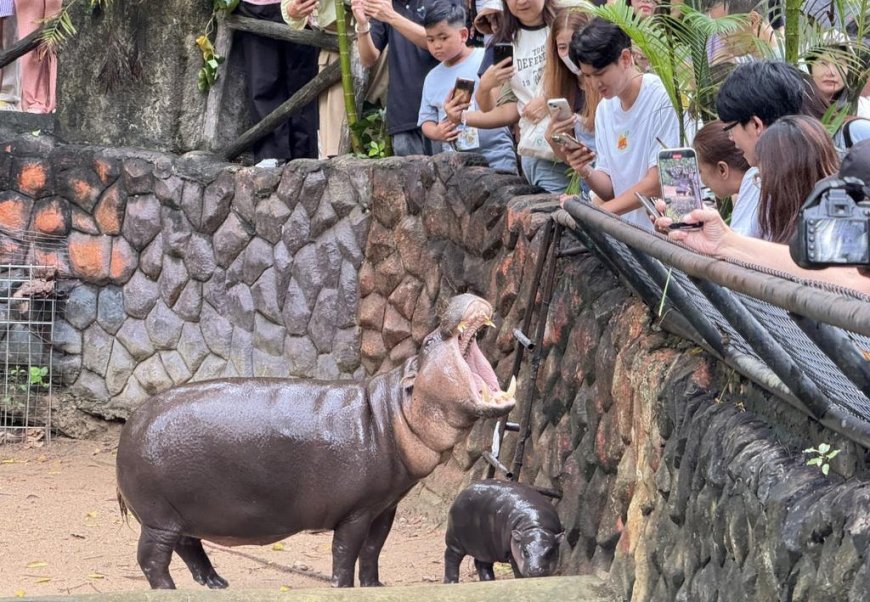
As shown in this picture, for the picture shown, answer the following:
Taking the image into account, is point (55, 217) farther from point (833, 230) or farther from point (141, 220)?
point (833, 230)

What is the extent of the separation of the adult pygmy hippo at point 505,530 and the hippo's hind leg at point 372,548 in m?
0.27

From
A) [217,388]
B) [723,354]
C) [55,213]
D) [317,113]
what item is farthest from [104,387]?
[723,354]

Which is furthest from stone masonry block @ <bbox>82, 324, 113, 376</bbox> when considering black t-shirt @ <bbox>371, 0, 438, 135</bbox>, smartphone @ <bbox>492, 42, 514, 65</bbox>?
smartphone @ <bbox>492, 42, 514, 65</bbox>

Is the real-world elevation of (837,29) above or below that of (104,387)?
above

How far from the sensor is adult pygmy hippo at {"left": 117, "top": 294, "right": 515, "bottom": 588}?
14.3 ft

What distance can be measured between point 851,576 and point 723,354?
3.80ft

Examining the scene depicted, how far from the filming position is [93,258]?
8.70 m

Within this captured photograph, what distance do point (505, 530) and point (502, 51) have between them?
2.61 meters

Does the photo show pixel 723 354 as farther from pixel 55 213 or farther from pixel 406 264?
pixel 55 213

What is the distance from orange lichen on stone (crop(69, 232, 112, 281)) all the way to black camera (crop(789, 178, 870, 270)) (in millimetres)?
7112

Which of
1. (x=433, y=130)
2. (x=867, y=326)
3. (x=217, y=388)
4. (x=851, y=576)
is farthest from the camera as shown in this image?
(x=433, y=130)

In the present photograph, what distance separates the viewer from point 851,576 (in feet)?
7.17

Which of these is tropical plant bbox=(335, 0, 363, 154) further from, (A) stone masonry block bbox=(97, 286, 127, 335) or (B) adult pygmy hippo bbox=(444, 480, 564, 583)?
(B) adult pygmy hippo bbox=(444, 480, 564, 583)

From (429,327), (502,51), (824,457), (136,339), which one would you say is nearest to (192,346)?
(136,339)
